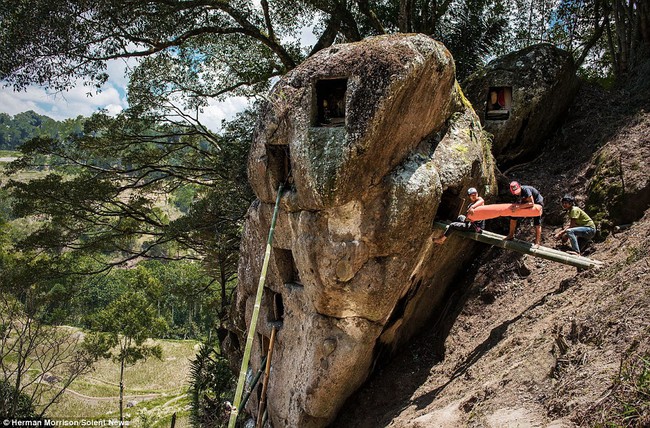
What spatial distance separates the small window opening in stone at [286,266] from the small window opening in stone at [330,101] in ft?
10.0

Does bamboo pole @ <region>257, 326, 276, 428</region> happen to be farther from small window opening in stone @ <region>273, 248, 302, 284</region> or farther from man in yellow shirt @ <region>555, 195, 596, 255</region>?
man in yellow shirt @ <region>555, 195, 596, 255</region>

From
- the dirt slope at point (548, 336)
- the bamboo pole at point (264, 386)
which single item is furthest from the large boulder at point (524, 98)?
the bamboo pole at point (264, 386)

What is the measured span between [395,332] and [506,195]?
4435 mm

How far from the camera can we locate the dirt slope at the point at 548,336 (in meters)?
5.27

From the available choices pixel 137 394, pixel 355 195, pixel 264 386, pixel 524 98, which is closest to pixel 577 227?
pixel 355 195

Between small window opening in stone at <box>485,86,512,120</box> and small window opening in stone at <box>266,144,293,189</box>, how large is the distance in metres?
6.56

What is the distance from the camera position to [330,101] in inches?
379

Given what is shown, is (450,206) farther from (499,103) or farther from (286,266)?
(499,103)

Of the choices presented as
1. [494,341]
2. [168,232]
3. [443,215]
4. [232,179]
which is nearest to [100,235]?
[168,232]

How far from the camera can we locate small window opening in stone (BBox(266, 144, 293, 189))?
9.85m

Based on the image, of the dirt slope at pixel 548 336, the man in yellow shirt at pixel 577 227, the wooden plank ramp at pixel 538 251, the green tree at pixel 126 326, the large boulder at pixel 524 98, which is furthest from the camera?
the green tree at pixel 126 326

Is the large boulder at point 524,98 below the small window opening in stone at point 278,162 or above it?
above

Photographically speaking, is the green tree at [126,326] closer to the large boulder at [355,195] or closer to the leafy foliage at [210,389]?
the leafy foliage at [210,389]

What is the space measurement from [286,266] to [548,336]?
5.53 metres
